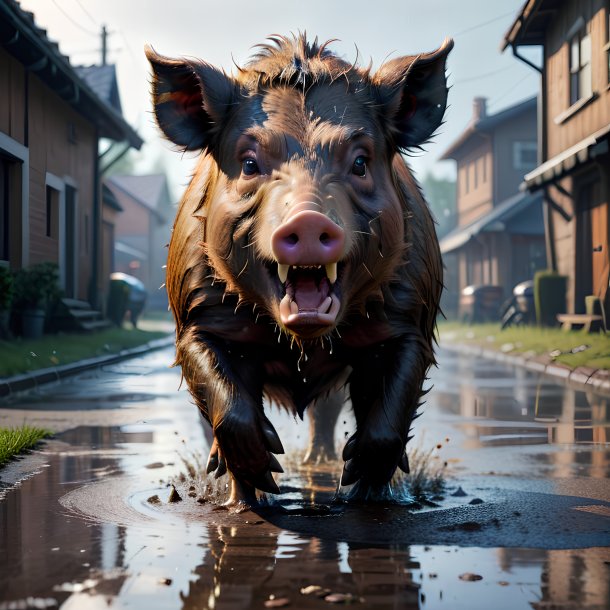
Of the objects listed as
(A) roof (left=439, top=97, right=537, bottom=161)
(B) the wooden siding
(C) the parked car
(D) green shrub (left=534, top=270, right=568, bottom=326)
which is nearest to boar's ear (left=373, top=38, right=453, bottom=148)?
(B) the wooden siding

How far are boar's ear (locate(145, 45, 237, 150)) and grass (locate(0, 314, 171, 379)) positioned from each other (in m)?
8.02

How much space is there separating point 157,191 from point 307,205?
216 ft

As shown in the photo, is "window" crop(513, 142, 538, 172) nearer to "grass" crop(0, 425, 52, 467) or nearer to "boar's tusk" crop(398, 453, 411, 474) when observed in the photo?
"grass" crop(0, 425, 52, 467)

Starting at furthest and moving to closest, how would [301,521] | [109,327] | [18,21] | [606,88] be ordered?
[109,327] < [606,88] < [18,21] < [301,521]

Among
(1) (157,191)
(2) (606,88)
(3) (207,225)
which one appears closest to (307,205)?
(3) (207,225)

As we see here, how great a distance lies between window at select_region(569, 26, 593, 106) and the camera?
63.4 feet

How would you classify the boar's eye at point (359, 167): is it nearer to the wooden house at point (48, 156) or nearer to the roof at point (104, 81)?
the wooden house at point (48, 156)

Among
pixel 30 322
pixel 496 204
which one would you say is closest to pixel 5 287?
pixel 30 322

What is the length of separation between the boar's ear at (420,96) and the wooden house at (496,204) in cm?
2708

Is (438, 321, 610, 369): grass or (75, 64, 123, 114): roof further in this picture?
(75, 64, 123, 114): roof

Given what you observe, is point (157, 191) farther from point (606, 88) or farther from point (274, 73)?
point (274, 73)

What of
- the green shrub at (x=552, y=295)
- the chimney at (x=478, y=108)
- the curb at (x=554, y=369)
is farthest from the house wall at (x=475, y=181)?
the green shrub at (x=552, y=295)

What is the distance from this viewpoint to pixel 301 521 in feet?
15.4

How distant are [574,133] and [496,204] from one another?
18.4m
